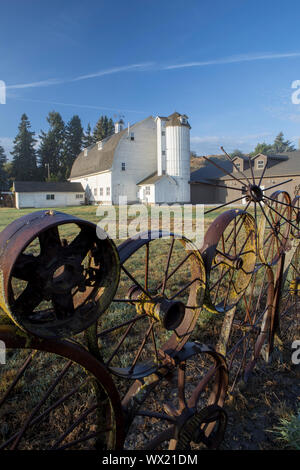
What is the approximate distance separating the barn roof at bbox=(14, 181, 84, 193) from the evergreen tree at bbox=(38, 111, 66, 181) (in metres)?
22.8

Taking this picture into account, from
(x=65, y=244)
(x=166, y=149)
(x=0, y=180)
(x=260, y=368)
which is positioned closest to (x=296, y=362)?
(x=260, y=368)

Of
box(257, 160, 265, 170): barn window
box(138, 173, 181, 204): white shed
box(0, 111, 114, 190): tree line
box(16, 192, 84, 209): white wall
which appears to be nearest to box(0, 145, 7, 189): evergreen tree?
box(0, 111, 114, 190): tree line

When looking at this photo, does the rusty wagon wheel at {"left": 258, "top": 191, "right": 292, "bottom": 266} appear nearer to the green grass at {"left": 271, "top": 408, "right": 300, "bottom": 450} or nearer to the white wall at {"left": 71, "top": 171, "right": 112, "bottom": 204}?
the green grass at {"left": 271, "top": 408, "right": 300, "bottom": 450}

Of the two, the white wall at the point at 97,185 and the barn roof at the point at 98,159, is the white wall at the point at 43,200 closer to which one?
the white wall at the point at 97,185

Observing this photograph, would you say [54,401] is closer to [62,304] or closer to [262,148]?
[62,304]

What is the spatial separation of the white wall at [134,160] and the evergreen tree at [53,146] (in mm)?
30714

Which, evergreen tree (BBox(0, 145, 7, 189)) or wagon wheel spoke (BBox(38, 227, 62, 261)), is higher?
evergreen tree (BBox(0, 145, 7, 189))

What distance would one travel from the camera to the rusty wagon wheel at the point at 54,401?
1.29 metres

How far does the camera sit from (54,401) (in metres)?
2.60

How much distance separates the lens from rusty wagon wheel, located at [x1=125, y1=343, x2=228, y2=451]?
1.89 metres

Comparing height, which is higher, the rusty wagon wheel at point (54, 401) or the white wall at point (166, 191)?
the white wall at point (166, 191)

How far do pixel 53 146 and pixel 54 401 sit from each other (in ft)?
205

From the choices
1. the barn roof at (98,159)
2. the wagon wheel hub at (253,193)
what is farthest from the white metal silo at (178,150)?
the wagon wheel hub at (253,193)
